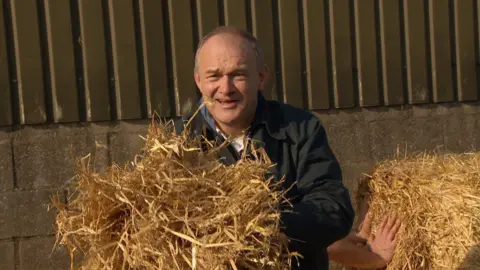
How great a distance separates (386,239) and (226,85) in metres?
1.54

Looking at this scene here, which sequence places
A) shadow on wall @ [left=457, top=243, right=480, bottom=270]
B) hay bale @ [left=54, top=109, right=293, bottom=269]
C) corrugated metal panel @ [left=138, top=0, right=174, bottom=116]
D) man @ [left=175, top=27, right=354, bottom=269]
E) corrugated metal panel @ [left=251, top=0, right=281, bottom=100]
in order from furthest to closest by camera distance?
corrugated metal panel @ [left=251, top=0, right=281, bottom=100]
corrugated metal panel @ [left=138, top=0, right=174, bottom=116]
shadow on wall @ [left=457, top=243, right=480, bottom=270]
man @ [left=175, top=27, right=354, bottom=269]
hay bale @ [left=54, top=109, right=293, bottom=269]

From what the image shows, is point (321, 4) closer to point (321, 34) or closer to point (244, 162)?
point (321, 34)

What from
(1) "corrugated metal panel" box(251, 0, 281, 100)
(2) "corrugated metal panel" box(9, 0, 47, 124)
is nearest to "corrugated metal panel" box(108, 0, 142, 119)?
(2) "corrugated metal panel" box(9, 0, 47, 124)

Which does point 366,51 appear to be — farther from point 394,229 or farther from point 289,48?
point 394,229

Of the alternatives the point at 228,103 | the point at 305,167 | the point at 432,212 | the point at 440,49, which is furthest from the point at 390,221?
the point at 440,49

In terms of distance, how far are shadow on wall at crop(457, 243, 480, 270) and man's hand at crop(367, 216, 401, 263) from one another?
1.15ft

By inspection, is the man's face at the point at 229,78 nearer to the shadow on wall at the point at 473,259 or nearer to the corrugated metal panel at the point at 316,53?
the shadow on wall at the point at 473,259

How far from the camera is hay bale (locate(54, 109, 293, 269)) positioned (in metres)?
2.28

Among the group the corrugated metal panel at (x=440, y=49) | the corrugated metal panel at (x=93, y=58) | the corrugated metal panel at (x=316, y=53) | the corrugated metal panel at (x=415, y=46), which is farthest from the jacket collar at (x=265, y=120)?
the corrugated metal panel at (x=440, y=49)

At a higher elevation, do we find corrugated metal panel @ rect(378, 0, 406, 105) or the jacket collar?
corrugated metal panel @ rect(378, 0, 406, 105)

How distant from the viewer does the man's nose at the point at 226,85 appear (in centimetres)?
285

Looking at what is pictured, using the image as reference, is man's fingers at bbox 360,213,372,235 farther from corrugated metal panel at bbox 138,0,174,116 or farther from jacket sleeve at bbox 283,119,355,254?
corrugated metal panel at bbox 138,0,174,116

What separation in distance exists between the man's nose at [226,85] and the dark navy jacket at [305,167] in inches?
7.1

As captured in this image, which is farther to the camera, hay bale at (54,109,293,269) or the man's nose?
the man's nose
